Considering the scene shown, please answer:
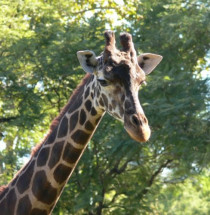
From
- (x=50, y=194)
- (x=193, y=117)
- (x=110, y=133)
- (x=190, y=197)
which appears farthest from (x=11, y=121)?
(x=190, y=197)

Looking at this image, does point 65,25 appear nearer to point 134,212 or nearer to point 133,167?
point 133,167

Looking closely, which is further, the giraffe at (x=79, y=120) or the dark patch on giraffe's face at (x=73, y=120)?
the dark patch on giraffe's face at (x=73, y=120)

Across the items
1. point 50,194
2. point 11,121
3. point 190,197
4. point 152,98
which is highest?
point 50,194

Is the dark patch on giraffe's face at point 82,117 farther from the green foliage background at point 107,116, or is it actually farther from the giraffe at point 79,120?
the green foliage background at point 107,116

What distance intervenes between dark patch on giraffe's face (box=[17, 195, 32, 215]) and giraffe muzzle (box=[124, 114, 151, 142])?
1.58m

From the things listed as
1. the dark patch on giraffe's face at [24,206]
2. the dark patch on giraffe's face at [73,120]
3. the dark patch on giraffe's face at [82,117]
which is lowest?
the dark patch on giraffe's face at [24,206]

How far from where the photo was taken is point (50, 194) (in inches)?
281

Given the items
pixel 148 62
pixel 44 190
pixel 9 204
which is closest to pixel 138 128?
pixel 44 190

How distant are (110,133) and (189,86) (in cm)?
245

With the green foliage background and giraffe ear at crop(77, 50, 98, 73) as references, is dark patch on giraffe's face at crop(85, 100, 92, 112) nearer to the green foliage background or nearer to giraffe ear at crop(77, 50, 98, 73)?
giraffe ear at crop(77, 50, 98, 73)

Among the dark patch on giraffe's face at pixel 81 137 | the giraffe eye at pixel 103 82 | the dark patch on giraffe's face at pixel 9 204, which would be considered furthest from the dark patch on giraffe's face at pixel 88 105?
the dark patch on giraffe's face at pixel 9 204

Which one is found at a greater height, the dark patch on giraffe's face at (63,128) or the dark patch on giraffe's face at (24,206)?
the dark patch on giraffe's face at (63,128)

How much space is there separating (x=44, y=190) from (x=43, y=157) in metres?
0.41

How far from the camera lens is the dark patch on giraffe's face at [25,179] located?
7363mm
